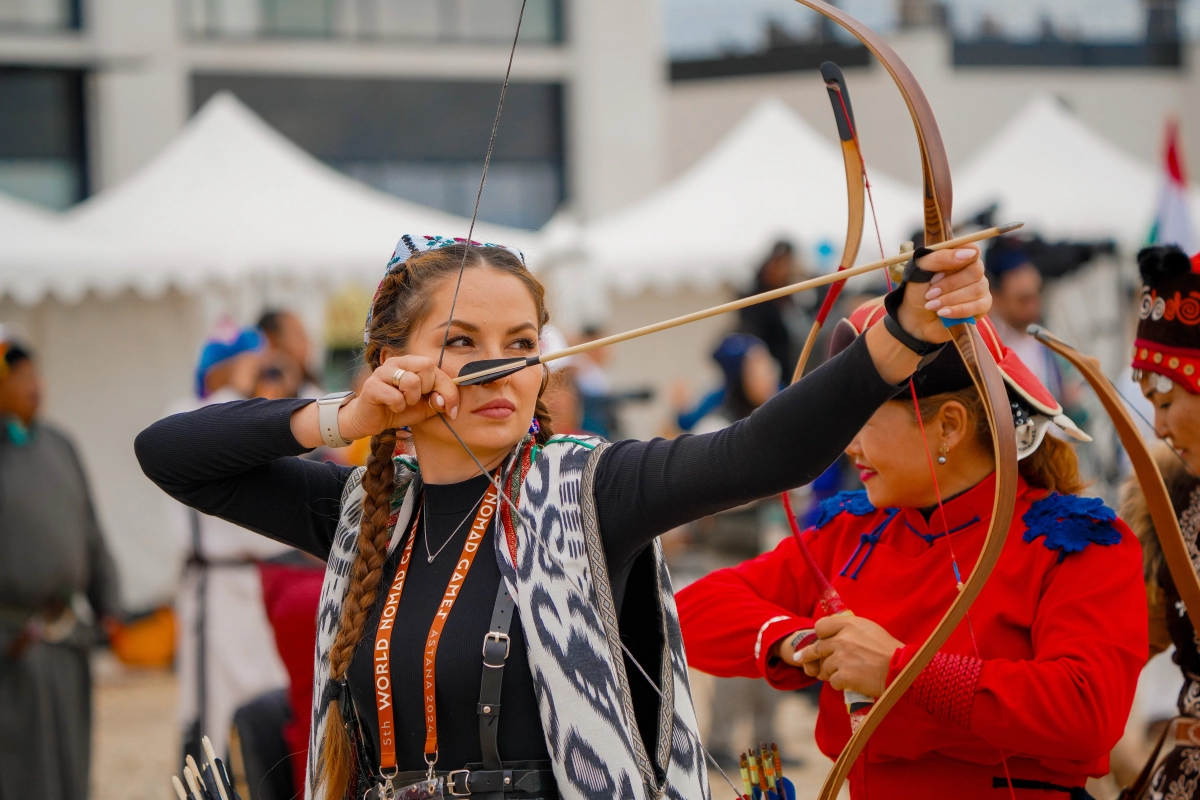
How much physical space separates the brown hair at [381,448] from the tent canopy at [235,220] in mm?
6537

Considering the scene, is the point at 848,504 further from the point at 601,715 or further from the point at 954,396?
the point at 601,715

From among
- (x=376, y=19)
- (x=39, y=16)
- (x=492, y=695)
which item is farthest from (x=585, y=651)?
(x=376, y=19)

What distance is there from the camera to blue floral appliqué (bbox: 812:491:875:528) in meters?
2.10

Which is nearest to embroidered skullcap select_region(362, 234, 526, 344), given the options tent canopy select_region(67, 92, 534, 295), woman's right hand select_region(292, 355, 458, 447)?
woman's right hand select_region(292, 355, 458, 447)

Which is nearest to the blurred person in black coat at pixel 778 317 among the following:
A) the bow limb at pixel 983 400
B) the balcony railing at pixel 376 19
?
the bow limb at pixel 983 400

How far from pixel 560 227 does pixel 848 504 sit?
6.98 m

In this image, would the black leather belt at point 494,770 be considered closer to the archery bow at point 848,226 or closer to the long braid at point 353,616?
the long braid at point 353,616

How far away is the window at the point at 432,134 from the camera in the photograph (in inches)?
474

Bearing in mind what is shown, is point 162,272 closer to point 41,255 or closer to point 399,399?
point 41,255

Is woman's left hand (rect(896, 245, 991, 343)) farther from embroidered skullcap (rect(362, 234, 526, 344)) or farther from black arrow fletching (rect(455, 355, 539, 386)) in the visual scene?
embroidered skullcap (rect(362, 234, 526, 344))

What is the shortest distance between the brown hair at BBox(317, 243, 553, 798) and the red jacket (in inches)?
19.4

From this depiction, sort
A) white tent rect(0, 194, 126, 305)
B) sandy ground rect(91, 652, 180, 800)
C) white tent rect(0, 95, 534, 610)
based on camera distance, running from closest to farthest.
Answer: sandy ground rect(91, 652, 180, 800), white tent rect(0, 194, 126, 305), white tent rect(0, 95, 534, 610)

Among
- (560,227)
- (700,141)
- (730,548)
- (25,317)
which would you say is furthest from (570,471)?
(700,141)

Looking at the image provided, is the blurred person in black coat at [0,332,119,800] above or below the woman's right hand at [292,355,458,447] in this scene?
below
